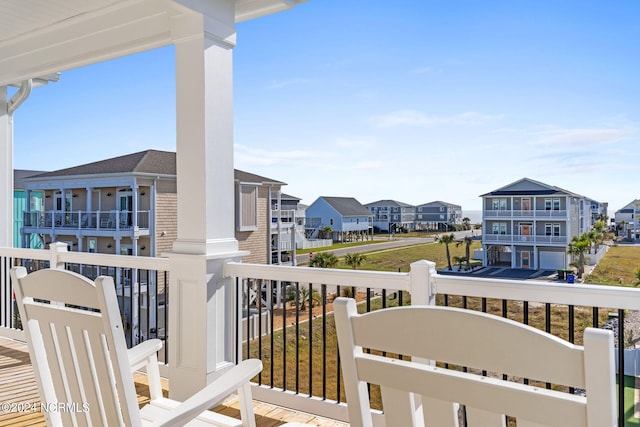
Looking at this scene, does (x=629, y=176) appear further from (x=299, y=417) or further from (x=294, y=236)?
(x=299, y=417)

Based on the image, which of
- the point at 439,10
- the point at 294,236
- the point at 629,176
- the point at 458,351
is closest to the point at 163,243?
the point at 294,236

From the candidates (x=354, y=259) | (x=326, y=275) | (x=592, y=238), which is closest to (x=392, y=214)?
(x=354, y=259)

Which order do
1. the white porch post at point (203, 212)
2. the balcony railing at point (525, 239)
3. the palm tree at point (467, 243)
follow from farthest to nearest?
the palm tree at point (467, 243), the balcony railing at point (525, 239), the white porch post at point (203, 212)

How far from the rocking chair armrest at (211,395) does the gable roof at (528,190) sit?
343 inches

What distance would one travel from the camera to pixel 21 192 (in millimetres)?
9133

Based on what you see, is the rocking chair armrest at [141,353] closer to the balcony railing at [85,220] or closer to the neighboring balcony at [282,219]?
the balcony railing at [85,220]

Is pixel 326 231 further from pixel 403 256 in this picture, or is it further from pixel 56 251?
pixel 56 251

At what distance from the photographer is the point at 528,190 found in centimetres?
938

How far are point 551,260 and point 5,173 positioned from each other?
875 centimetres

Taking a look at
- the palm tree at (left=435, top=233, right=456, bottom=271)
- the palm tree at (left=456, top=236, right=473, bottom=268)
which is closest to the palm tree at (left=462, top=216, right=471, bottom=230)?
the palm tree at (left=435, top=233, right=456, bottom=271)

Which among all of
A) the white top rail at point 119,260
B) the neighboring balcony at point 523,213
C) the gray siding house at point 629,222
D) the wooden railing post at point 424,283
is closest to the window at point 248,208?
the white top rail at point 119,260

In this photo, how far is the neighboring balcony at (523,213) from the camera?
882cm

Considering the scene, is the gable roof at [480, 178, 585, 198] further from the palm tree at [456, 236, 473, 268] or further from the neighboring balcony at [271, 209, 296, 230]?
the neighboring balcony at [271, 209, 296, 230]

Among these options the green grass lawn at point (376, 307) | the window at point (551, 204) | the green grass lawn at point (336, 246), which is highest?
the window at point (551, 204)
